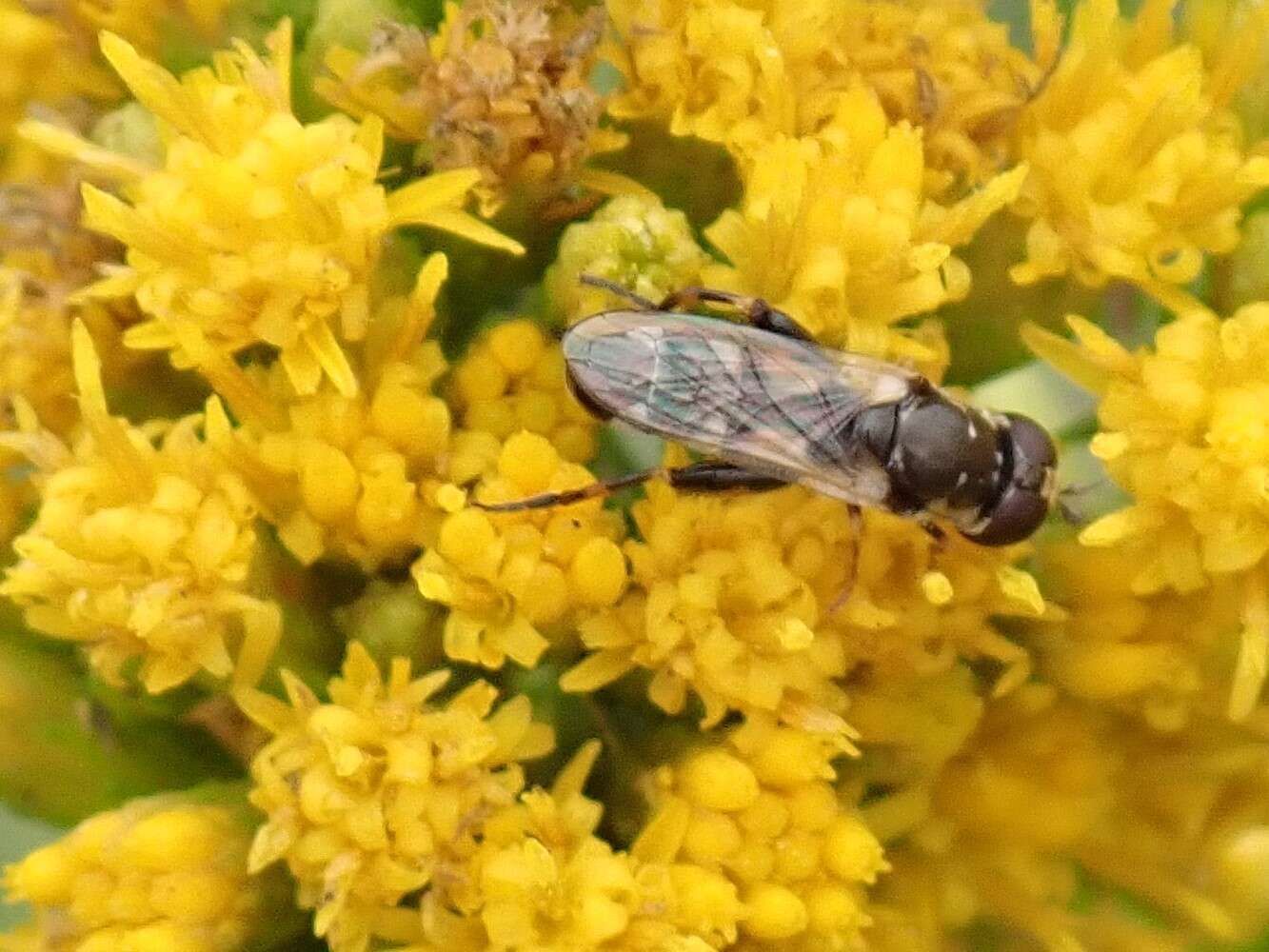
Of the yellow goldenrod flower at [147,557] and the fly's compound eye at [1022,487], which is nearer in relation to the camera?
the yellow goldenrod flower at [147,557]

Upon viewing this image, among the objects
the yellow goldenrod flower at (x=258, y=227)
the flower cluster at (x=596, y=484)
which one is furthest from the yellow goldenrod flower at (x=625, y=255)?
the yellow goldenrod flower at (x=258, y=227)

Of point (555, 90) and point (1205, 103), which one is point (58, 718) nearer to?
point (555, 90)

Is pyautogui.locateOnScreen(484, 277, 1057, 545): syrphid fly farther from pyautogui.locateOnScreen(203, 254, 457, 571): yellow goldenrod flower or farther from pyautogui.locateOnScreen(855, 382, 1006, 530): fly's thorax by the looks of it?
pyautogui.locateOnScreen(203, 254, 457, 571): yellow goldenrod flower

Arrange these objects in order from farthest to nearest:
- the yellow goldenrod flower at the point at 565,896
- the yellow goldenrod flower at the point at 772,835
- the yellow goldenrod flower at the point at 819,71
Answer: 1. the yellow goldenrod flower at the point at 819,71
2. the yellow goldenrod flower at the point at 772,835
3. the yellow goldenrod flower at the point at 565,896

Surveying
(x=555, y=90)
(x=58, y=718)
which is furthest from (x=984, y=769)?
(x=58, y=718)

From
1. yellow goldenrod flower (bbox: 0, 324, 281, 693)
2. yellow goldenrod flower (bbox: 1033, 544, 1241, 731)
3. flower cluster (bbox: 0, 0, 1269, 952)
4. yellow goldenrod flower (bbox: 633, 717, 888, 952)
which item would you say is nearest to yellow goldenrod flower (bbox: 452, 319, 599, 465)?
flower cluster (bbox: 0, 0, 1269, 952)

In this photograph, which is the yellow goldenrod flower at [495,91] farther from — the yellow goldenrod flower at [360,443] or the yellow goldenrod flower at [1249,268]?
the yellow goldenrod flower at [1249,268]
